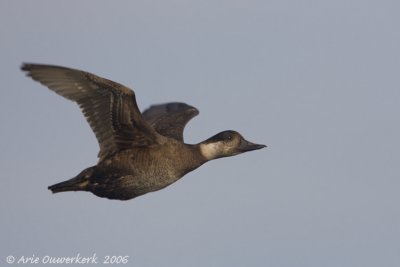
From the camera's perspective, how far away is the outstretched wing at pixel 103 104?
12312mm

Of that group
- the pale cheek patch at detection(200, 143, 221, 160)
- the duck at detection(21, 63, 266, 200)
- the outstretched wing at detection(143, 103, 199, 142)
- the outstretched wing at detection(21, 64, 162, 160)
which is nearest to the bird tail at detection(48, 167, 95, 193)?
the duck at detection(21, 63, 266, 200)

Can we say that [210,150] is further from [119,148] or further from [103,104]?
[103,104]

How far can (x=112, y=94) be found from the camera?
41.4 feet

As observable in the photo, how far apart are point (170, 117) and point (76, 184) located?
344cm

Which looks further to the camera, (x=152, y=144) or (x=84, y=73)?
(x=152, y=144)

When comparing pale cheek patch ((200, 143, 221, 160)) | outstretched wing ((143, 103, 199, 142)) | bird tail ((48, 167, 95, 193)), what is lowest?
bird tail ((48, 167, 95, 193))

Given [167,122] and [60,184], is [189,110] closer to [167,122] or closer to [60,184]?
[167,122]

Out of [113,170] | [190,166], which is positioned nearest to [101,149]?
[113,170]

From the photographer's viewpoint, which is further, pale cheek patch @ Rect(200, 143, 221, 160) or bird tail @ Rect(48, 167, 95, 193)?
pale cheek patch @ Rect(200, 143, 221, 160)

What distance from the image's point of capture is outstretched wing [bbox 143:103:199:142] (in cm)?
1530

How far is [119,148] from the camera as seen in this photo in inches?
519

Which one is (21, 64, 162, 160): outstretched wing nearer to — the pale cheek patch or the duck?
the duck

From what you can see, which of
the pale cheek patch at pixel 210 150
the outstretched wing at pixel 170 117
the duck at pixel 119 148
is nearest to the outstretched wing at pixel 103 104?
the duck at pixel 119 148

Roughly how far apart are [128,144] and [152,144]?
0.34 metres
